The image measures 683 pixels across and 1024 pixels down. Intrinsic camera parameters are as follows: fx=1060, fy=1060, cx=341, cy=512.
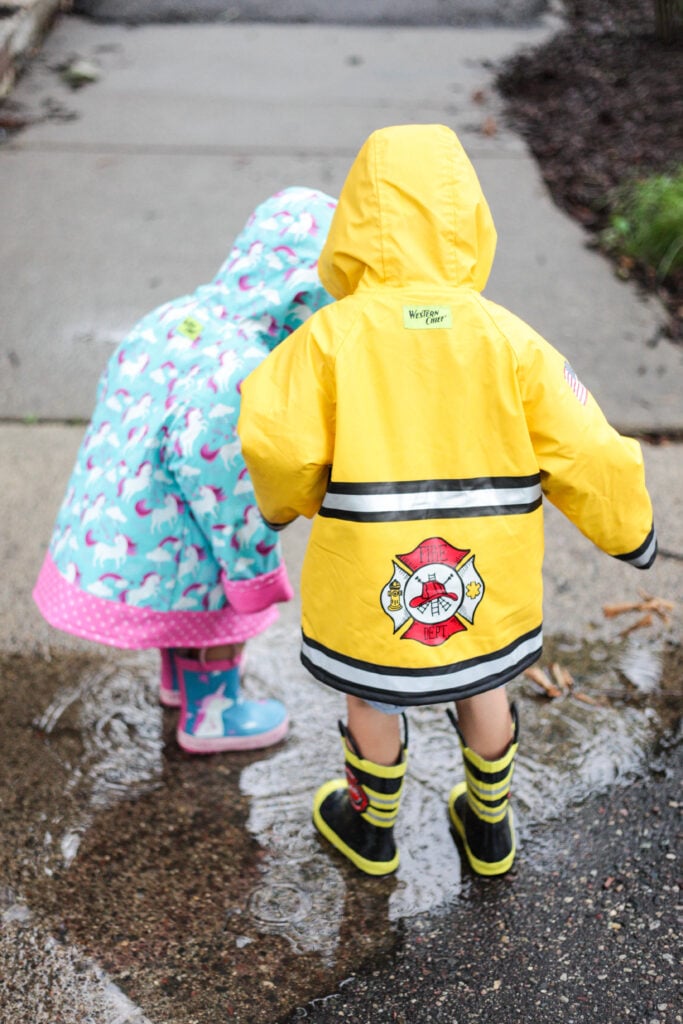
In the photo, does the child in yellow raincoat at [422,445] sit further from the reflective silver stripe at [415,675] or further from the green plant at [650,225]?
the green plant at [650,225]

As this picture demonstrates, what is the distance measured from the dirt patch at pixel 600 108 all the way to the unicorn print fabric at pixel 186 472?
8.62 feet

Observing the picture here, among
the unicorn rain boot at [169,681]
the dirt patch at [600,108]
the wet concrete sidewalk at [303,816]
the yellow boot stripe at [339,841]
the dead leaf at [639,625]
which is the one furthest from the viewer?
the dirt patch at [600,108]

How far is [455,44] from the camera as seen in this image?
713 centimetres

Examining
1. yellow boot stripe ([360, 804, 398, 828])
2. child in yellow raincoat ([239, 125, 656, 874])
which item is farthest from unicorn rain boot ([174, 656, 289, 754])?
child in yellow raincoat ([239, 125, 656, 874])

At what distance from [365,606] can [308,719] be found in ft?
2.89

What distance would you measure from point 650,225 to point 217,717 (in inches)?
132

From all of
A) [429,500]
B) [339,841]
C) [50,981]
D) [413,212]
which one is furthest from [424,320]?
[50,981]

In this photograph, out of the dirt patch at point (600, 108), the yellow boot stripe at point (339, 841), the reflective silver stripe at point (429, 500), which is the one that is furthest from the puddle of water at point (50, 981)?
the dirt patch at point (600, 108)

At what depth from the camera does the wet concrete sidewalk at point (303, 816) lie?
Answer: 1.97 meters

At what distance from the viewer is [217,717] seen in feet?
8.24

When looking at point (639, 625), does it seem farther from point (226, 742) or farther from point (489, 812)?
point (226, 742)

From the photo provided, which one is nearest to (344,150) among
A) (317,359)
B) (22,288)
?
(22,288)

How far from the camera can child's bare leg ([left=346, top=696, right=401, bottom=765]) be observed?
2053mm

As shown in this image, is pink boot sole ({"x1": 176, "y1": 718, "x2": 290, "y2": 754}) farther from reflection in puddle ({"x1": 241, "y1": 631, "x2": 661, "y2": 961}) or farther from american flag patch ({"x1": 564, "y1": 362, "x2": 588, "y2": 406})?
american flag patch ({"x1": 564, "y1": 362, "x2": 588, "y2": 406})
